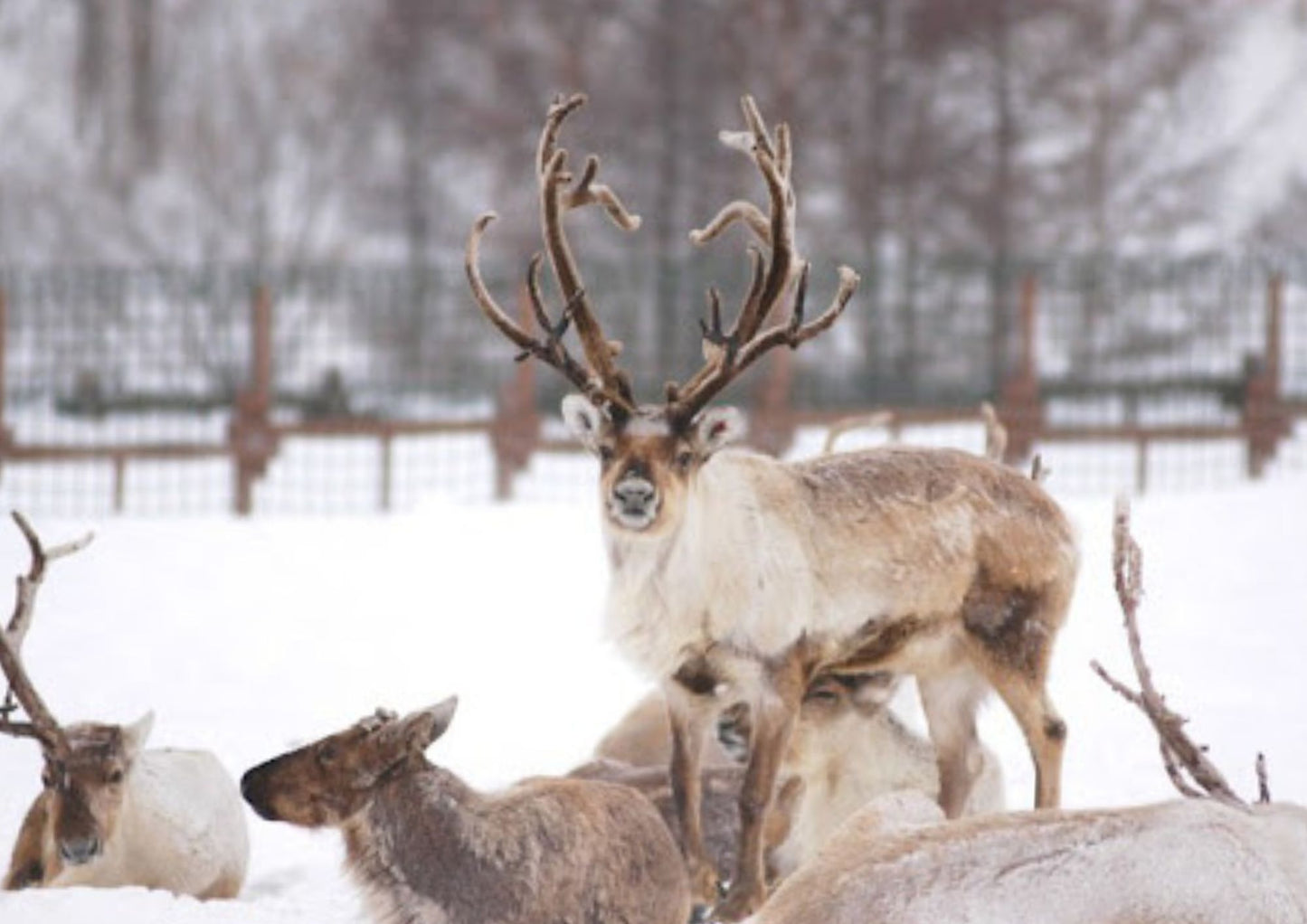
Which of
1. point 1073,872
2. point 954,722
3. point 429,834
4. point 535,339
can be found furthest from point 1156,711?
point 535,339

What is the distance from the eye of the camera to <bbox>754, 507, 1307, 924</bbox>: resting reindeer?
4.98 m

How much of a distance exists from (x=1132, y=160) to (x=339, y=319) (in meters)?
17.4

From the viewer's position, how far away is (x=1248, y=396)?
20.2 meters

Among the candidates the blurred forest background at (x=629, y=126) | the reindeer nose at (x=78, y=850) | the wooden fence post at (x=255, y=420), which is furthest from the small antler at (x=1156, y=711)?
the blurred forest background at (x=629, y=126)

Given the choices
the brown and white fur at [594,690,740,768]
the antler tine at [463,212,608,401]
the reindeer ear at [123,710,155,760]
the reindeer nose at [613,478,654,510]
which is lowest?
the brown and white fur at [594,690,740,768]

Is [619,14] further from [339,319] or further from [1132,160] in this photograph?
[339,319]

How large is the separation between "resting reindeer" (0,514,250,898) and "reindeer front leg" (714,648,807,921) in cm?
164

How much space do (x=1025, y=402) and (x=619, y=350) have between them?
1191 cm

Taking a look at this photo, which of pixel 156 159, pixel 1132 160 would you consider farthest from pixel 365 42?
pixel 1132 160

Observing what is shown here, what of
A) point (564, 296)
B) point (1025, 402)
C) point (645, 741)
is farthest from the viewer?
point (1025, 402)

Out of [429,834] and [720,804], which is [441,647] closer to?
[720,804]

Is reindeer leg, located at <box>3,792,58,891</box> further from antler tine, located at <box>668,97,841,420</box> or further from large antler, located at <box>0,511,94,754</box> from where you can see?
antler tine, located at <box>668,97,841,420</box>

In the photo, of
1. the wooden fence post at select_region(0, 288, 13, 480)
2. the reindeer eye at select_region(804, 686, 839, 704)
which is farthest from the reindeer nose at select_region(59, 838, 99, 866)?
the wooden fence post at select_region(0, 288, 13, 480)

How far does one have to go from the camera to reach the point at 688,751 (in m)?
7.96
